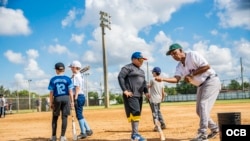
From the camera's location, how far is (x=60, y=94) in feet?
28.5

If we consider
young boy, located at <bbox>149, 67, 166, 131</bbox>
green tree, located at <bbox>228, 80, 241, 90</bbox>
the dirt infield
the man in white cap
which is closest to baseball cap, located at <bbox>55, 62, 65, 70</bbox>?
the dirt infield

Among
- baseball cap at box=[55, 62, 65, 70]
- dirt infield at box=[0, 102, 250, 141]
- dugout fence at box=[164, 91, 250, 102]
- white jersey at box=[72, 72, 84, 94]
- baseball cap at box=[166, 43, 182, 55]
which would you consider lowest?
dirt infield at box=[0, 102, 250, 141]

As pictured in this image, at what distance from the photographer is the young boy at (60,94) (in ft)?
28.5

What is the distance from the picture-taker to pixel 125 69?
805cm

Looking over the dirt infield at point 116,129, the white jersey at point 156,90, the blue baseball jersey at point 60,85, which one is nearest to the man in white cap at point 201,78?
the dirt infield at point 116,129

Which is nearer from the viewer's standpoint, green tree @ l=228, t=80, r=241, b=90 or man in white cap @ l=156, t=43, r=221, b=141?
man in white cap @ l=156, t=43, r=221, b=141

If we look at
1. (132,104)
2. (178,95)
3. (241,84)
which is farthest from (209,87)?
(178,95)

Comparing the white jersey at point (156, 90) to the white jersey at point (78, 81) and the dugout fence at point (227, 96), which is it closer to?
the white jersey at point (78, 81)

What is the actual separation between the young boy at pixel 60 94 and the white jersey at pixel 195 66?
2802 millimetres

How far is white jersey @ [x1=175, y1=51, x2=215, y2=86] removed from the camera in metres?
7.30

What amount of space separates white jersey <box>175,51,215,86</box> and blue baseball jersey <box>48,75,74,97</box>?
2781 millimetres

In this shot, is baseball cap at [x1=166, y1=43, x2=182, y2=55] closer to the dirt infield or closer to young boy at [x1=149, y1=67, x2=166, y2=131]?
the dirt infield

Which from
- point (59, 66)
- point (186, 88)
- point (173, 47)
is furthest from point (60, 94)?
point (186, 88)

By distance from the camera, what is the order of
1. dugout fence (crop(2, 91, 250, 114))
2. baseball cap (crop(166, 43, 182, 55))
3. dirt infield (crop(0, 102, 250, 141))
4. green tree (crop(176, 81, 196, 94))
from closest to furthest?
baseball cap (crop(166, 43, 182, 55)) → dirt infield (crop(0, 102, 250, 141)) → dugout fence (crop(2, 91, 250, 114)) → green tree (crop(176, 81, 196, 94))
